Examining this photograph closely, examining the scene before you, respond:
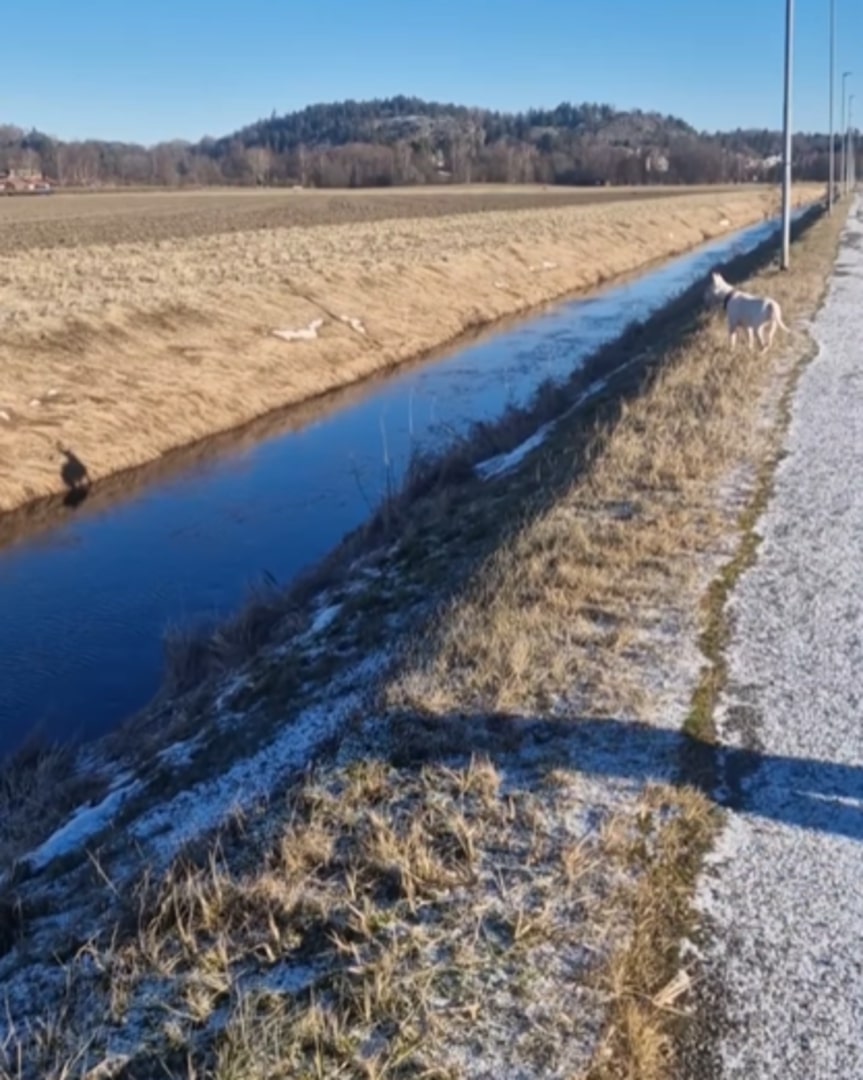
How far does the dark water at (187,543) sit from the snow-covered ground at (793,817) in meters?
5.77

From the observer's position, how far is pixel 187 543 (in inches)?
566

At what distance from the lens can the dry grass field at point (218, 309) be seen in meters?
19.2

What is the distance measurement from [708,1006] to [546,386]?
15.4 meters

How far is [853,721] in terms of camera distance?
5.66 m

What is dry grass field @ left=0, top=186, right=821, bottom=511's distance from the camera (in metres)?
19.2

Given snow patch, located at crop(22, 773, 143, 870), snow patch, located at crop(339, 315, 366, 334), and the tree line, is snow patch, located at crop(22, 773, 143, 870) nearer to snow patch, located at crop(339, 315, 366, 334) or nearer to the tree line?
snow patch, located at crop(339, 315, 366, 334)

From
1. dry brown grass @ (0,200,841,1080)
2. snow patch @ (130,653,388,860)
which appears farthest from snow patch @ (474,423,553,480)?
snow patch @ (130,653,388,860)

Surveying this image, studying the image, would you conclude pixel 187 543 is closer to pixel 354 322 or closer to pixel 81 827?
pixel 81 827

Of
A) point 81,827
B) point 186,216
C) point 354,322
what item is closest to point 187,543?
point 81,827

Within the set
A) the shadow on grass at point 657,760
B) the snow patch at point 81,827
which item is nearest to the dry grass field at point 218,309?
the snow patch at point 81,827

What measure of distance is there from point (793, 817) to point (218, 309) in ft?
78.2

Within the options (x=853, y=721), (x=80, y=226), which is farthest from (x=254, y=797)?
(x=80, y=226)

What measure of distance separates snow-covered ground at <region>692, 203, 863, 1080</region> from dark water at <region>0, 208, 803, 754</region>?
5773 millimetres

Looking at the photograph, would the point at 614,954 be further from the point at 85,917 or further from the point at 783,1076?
the point at 85,917
